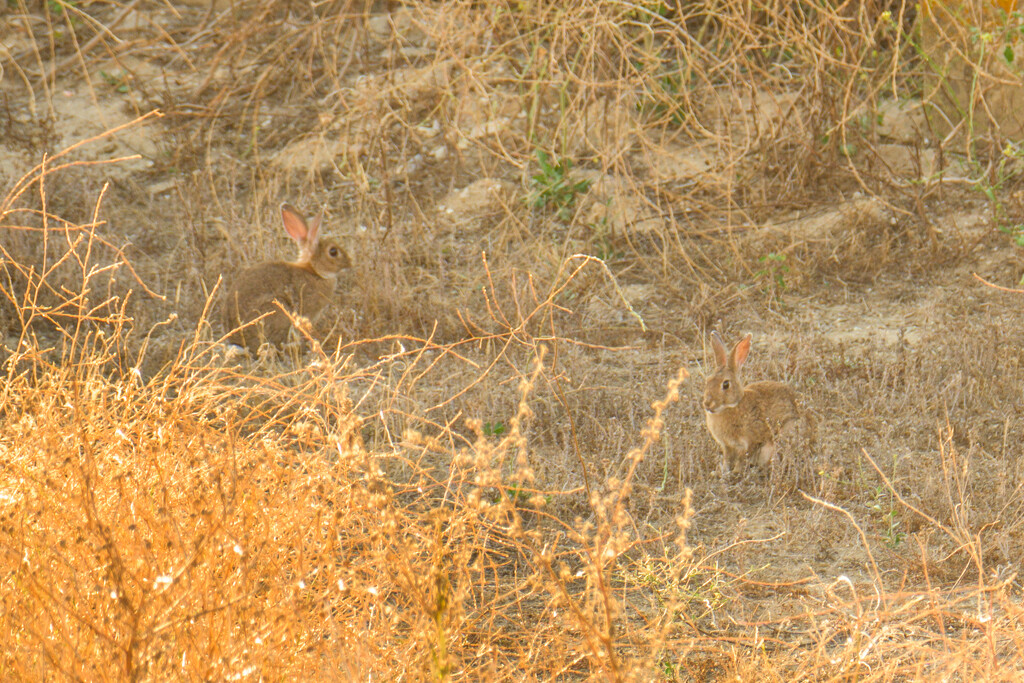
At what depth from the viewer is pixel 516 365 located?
5.94 m

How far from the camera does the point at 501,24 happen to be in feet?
23.5

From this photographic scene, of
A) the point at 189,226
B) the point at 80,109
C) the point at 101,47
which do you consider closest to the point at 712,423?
the point at 189,226

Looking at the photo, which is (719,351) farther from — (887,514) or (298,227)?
(298,227)

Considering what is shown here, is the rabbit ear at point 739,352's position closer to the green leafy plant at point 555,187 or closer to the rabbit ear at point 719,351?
the rabbit ear at point 719,351

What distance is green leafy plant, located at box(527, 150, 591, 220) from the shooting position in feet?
25.1

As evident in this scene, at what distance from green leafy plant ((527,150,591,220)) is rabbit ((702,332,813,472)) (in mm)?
2821

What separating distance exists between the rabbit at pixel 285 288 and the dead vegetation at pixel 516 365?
23 centimetres

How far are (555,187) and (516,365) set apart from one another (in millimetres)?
2082

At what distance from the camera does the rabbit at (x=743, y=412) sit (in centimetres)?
494

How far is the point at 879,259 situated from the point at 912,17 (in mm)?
2449

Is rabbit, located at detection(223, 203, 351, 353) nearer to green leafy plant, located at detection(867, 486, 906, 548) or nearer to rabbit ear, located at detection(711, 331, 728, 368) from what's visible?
rabbit ear, located at detection(711, 331, 728, 368)

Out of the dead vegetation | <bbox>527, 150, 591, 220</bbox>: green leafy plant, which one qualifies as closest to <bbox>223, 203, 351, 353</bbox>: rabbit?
the dead vegetation

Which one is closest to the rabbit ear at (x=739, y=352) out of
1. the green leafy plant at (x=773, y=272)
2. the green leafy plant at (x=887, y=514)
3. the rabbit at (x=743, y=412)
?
the rabbit at (x=743, y=412)

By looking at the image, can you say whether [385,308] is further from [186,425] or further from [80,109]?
[80,109]
